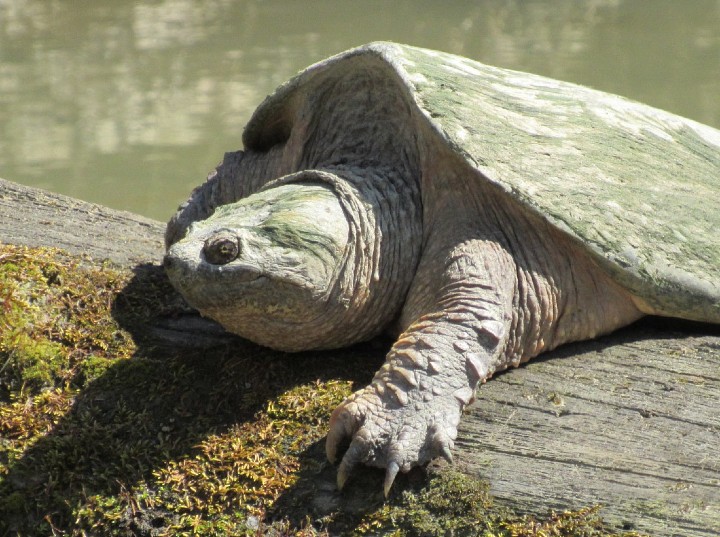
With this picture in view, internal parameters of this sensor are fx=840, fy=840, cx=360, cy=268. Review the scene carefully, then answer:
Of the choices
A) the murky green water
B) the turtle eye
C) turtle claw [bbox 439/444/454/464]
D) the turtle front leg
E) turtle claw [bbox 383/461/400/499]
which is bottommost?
the murky green water

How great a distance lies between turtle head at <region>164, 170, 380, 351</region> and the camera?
8.61ft

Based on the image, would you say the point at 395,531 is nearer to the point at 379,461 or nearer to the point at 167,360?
the point at 379,461

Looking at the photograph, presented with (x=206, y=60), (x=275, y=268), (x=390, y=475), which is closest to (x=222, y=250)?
(x=275, y=268)

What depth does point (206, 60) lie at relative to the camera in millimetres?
13742

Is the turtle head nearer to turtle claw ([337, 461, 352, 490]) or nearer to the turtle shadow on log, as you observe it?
the turtle shadow on log

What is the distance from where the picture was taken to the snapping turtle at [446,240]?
260 centimetres

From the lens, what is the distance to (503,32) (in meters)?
14.8

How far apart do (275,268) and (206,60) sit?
38.8 ft

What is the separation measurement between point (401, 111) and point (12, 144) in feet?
27.9

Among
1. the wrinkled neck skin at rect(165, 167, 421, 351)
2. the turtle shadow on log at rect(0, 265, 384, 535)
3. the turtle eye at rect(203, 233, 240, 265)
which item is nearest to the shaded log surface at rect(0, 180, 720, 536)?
the turtle shadow on log at rect(0, 265, 384, 535)

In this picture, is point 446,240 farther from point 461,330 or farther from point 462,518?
point 462,518

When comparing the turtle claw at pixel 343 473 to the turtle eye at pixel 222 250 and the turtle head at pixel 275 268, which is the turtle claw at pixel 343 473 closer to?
the turtle head at pixel 275 268

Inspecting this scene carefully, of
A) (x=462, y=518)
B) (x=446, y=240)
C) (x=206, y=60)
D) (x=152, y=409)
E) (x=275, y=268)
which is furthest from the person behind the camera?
(x=206, y=60)

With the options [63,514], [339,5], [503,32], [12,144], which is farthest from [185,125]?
[63,514]
